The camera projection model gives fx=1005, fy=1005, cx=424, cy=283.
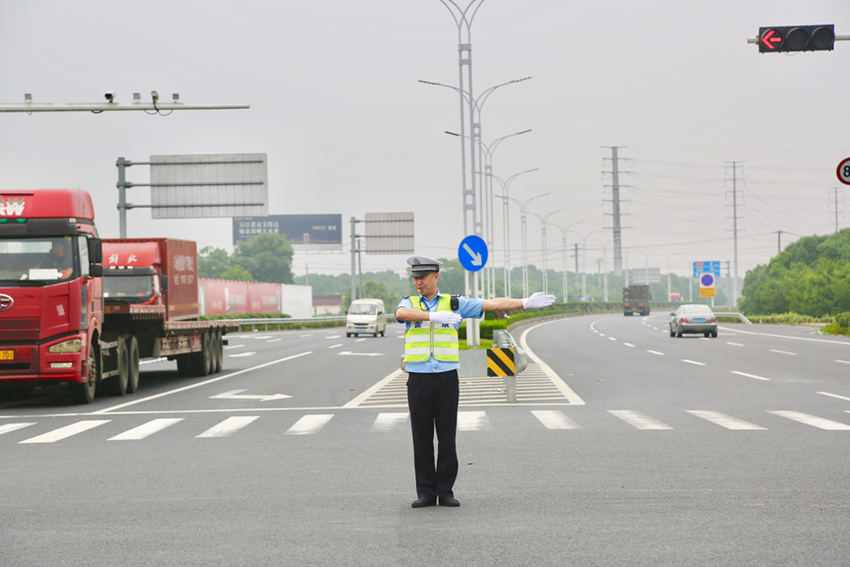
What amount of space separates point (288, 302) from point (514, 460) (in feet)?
246

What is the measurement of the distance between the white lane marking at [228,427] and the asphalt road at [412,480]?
68 millimetres

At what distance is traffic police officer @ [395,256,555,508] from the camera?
7340mm

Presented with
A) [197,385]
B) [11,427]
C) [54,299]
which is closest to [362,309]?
[197,385]

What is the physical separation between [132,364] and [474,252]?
28.8ft

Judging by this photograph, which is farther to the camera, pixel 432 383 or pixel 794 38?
pixel 794 38

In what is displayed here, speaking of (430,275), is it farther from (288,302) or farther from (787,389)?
(288,302)

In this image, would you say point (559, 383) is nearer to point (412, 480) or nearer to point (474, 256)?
point (474, 256)

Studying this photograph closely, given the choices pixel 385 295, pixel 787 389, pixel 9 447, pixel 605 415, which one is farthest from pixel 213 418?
pixel 385 295

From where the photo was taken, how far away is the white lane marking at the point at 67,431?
12062mm

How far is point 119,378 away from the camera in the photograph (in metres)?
18.3

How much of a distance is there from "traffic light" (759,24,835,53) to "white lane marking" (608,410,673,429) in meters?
7.69

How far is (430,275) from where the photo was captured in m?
7.50

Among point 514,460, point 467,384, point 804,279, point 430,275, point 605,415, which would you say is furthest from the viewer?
point 804,279

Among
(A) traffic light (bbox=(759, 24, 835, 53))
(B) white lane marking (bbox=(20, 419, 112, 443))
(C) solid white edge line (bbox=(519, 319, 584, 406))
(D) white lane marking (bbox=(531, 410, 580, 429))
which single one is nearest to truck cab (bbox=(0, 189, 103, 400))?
(B) white lane marking (bbox=(20, 419, 112, 443))
